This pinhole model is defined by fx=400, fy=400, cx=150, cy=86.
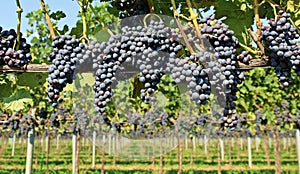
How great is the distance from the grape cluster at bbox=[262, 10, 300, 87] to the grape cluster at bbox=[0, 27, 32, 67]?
107 cm

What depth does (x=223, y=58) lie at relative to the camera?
163cm

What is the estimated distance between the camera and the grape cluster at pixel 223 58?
1602mm

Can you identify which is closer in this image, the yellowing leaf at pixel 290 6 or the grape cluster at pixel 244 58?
the grape cluster at pixel 244 58

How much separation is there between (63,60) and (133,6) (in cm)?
60

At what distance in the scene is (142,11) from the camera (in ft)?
6.94

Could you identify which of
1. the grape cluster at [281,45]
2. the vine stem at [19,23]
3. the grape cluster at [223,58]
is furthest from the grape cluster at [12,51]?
the grape cluster at [281,45]

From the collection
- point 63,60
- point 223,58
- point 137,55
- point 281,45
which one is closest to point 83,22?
point 63,60

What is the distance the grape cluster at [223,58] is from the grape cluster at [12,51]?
0.83 metres

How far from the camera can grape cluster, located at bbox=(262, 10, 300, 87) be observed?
1.60 metres

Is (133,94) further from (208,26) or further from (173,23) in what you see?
(208,26)

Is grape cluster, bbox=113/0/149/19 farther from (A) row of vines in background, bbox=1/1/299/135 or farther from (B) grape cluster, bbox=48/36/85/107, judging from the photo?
(B) grape cluster, bbox=48/36/85/107

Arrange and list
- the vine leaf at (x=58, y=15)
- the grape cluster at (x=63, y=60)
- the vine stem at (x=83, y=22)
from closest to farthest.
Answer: the grape cluster at (x=63, y=60) → the vine stem at (x=83, y=22) → the vine leaf at (x=58, y=15)

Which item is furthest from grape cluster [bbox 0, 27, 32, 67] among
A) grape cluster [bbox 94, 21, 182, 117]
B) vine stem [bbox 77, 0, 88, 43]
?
grape cluster [bbox 94, 21, 182, 117]

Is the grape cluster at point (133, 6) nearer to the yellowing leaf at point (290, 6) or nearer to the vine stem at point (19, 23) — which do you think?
the vine stem at point (19, 23)
